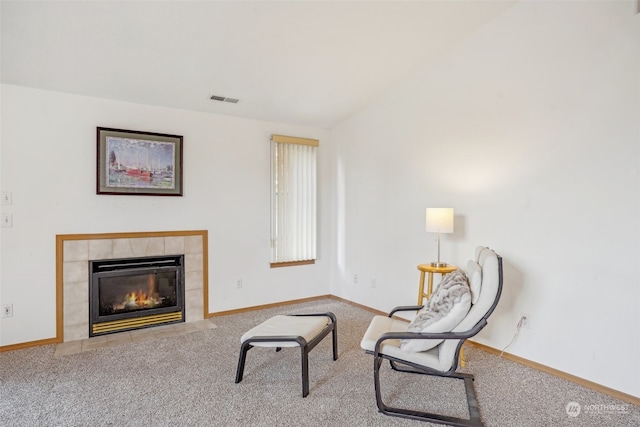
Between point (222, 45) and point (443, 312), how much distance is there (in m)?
2.79

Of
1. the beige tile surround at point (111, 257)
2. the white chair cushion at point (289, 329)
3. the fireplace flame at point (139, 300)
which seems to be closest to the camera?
the white chair cushion at point (289, 329)

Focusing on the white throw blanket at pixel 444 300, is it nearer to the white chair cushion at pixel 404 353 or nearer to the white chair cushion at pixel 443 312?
the white chair cushion at pixel 443 312

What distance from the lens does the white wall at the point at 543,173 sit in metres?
2.64

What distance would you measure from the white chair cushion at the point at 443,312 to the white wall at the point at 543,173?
1.00 metres

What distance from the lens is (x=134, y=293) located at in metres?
4.05

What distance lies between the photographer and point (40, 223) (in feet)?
11.5

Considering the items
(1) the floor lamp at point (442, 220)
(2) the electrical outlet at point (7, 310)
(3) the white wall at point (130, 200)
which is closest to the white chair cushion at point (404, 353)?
(1) the floor lamp at point (442, 220)

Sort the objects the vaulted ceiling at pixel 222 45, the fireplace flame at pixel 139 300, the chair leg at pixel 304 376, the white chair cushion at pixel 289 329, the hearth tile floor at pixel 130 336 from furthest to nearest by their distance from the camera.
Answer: the fireplace flame at pixel 139 300 → the hearth tile floor at pixel 130 336 → the vaulted ceiling at pixel 222 45 → the white chair cushion at pixel 289 329 → the chair leg at pixel 304 376

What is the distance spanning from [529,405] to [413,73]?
3.32 meters

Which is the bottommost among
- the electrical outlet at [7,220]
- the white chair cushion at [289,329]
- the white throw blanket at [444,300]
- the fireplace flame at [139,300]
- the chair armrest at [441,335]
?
the fireplace flame at [139,300]

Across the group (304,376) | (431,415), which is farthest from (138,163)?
(431,415)

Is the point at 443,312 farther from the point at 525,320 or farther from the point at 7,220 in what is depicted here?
the point at 7,220

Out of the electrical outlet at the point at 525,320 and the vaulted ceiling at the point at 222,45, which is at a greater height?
the vaulted ceiling at the point at 222,45

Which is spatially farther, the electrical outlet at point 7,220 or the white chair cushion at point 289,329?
the electrical outlet at point 7,220
